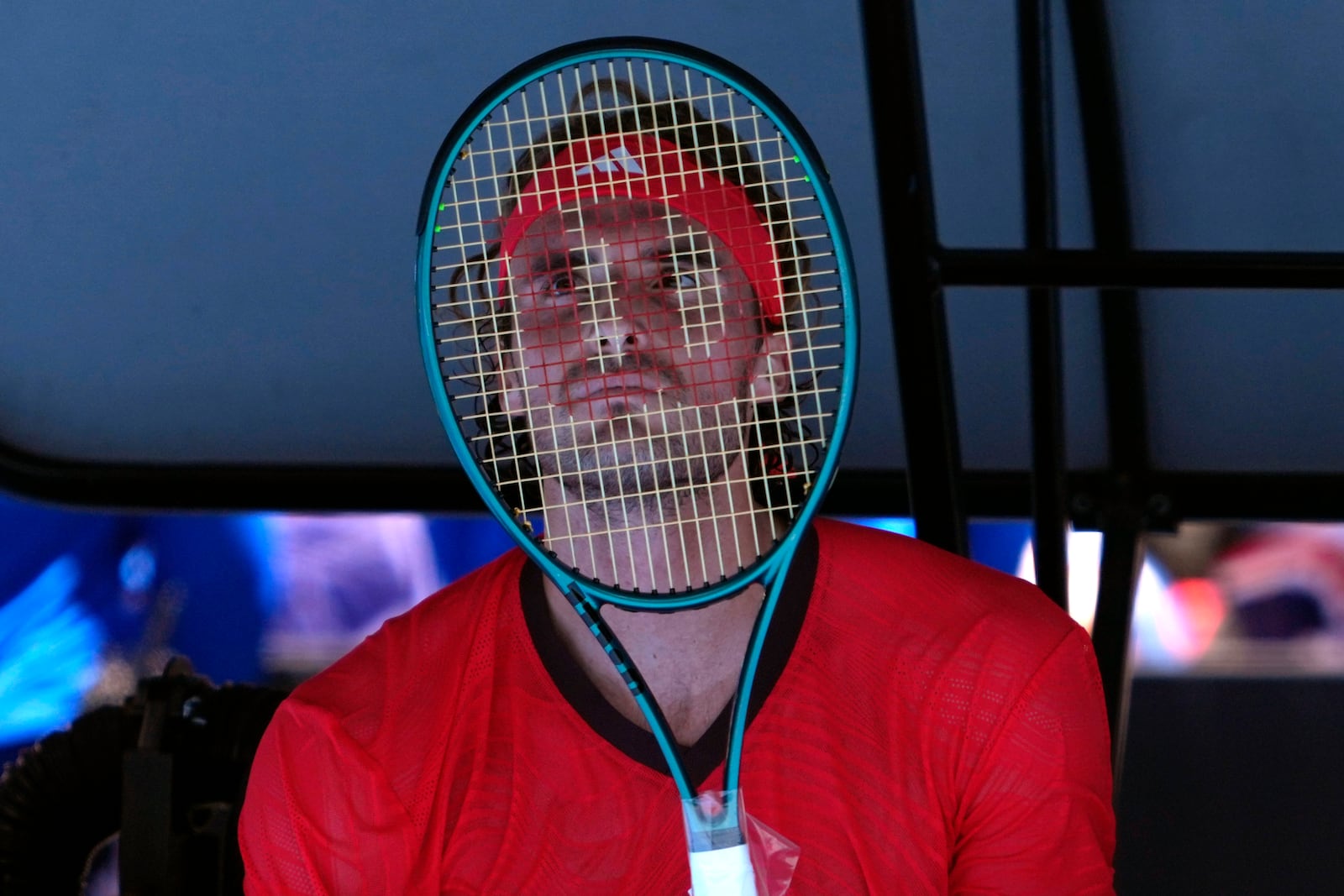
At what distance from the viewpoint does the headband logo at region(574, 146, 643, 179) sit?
4.43 feet

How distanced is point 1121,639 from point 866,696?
2.48ft

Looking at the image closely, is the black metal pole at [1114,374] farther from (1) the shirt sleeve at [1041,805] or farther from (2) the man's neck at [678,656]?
(2) the man's neck at [678,656]

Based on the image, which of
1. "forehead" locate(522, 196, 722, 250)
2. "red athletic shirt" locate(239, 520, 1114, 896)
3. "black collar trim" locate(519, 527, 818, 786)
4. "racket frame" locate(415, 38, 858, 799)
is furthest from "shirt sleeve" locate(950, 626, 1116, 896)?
"forehead" locate(522, 196, 722, 250)

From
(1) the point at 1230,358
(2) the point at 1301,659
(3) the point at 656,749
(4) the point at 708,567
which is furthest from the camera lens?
(2) the point at 1301,659

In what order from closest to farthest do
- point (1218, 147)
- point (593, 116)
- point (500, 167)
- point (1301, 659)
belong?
point (593, 116) → point (500, 167) → point (1218, 147) → point (1301, 659)

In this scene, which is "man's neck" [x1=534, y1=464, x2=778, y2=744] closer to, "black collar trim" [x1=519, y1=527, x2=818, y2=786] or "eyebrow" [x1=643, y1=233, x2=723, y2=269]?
"black collar trim" [x1=519, y1=527, x2=818, y2=786]

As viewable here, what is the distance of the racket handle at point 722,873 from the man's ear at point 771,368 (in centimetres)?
51

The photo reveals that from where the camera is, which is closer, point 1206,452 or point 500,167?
point 500,167

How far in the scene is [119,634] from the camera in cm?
266

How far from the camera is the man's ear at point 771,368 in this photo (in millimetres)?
1461

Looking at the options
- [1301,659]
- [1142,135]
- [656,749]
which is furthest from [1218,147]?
[656,749]

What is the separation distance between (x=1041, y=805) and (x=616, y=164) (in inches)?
31.3

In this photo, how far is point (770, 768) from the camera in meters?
1.44

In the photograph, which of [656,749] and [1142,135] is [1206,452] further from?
[656,749]
